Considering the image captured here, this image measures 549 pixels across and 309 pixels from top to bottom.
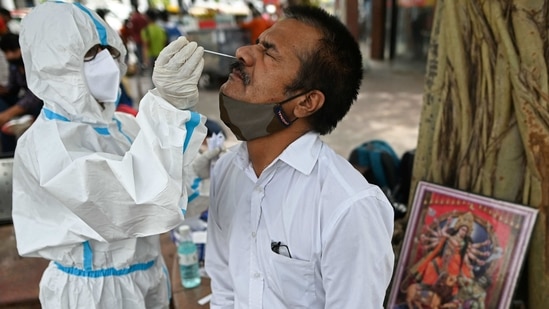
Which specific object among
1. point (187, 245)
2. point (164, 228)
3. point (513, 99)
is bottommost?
point (187, 245)

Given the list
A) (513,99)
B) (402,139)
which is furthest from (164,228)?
(402,139)

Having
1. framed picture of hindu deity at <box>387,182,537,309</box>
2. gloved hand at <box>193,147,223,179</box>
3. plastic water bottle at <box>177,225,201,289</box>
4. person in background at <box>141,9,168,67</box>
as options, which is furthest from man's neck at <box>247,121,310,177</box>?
person in background at <box>141,9,168,67</box>

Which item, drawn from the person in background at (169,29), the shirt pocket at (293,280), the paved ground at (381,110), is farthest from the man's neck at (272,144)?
the person in background at (169,29)

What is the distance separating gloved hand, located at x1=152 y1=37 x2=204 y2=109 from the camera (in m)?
1.29

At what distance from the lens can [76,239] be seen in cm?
160

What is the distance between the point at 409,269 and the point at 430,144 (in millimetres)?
750

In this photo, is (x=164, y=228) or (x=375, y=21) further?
(x=375, y=21)

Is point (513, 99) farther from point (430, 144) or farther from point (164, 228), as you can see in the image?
point (164, 228)

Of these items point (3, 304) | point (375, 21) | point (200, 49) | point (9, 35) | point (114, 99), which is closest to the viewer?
point (200, 49)

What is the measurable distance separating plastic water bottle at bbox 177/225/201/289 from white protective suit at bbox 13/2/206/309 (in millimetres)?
400

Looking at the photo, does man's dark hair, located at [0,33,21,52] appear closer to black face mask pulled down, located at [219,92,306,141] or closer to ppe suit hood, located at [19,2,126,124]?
ppe suit hood, located at [19,2,126,124]

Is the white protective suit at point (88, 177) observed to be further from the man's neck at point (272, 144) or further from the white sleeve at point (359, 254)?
the white sleeve at point (359, 254)

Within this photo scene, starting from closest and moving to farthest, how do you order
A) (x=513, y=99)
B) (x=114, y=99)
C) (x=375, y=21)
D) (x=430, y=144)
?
(x=114, y=99)
(x=513, y=99)
(x=430, y=144)
(x=375, y=21)

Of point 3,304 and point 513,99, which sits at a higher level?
point 513,99
